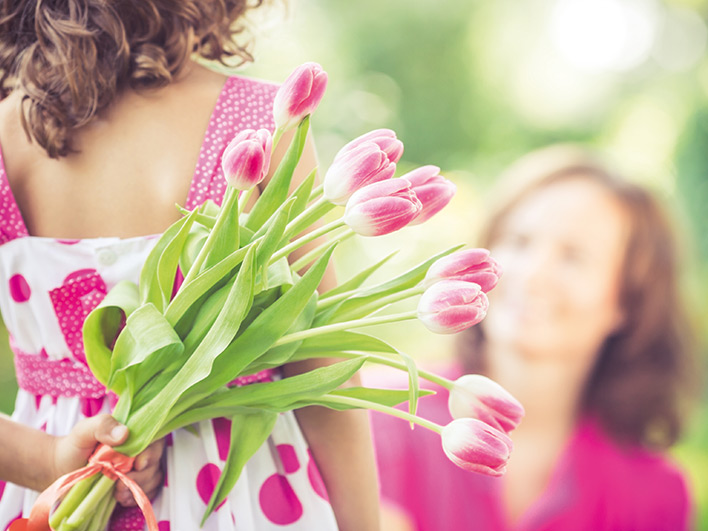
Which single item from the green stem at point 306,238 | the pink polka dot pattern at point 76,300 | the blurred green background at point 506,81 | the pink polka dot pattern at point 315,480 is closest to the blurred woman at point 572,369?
the pink polka dot pattern at point 315,480

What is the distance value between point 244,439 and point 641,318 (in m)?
1.44

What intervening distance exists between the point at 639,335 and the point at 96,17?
4.84 ft

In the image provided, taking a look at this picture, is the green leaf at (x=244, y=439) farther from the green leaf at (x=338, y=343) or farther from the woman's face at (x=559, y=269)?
the woman's face at (x=559, y=269)

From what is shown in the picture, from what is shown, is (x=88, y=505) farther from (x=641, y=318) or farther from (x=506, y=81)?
(x=506, y=81)

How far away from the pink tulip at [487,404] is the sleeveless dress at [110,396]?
0.68ft

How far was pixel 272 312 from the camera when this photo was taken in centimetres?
53

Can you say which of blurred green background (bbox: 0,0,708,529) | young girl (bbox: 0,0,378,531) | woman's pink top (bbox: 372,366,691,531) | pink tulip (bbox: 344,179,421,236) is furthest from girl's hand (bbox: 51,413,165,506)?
blurred green background (bbox: 0,0,708,529)

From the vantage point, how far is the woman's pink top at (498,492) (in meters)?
1.69

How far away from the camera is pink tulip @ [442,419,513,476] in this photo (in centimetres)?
50

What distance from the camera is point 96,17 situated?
2.17ft

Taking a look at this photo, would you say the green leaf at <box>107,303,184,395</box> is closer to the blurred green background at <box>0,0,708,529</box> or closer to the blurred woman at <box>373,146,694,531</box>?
the blurred woman at <box>373,146,694,531</box>

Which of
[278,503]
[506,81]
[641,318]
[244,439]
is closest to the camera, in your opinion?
[244,439]

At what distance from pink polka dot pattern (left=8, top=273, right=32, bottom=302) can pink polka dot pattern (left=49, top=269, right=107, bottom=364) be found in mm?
25

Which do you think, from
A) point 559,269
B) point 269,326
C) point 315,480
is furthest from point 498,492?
point 269,326
